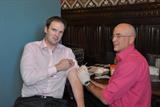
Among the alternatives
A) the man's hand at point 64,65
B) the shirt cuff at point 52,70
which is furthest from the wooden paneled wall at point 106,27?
the shirt cuff at point 52,70

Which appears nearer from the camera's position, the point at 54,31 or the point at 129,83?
the point at 129,83

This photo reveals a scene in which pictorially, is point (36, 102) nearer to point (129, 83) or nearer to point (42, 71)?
point (42, 71)

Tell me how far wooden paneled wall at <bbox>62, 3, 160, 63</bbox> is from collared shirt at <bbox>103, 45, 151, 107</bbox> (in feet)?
3.95

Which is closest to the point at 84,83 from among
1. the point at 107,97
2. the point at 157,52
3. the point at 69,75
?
the point at 69,75

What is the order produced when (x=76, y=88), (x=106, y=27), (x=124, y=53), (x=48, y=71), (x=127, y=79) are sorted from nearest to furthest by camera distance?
(x=127, y=79), (x=124, y=53), (x=48, y=71), (x=76, y=88), (x=106, y=27)

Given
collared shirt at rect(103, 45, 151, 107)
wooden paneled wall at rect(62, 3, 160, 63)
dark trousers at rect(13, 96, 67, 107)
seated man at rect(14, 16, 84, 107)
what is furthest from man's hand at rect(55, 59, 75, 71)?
wooden paneled wall at rect(62, 3, 160, 63)

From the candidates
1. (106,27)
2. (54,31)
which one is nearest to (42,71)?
(54,31)

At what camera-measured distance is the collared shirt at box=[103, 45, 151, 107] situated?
6.47ft

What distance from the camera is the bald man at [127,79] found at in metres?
1.97

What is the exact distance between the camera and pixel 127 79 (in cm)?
197

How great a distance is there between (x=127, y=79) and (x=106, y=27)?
171cm

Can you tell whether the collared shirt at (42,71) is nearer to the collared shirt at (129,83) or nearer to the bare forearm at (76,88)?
the bare forearm at (76,88)

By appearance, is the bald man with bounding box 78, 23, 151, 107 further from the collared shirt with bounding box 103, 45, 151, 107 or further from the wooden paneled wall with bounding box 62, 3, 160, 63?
the wooden paneled wall with bounding box 62, 3, 160, 63

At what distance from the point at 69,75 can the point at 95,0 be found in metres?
1.60
